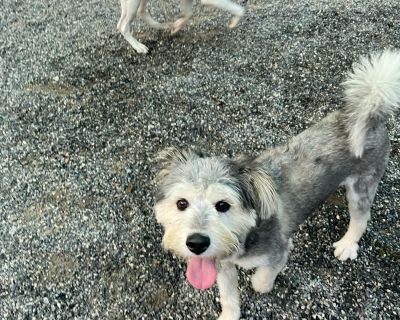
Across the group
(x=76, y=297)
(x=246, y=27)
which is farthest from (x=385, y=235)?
(x=246, y=27)

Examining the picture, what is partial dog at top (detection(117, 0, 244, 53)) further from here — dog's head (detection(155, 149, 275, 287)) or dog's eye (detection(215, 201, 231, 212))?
dog's eye (detection(215, 201, 231, 212))

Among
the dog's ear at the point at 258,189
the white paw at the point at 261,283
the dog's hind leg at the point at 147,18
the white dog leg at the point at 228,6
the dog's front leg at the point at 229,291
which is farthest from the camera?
the dog's hind leg at the point at 147,18

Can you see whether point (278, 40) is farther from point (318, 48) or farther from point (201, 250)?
point (201, 250)

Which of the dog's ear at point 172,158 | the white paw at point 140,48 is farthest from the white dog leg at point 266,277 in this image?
the white paw at point 140,48

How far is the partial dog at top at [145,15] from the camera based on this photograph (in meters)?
7.32

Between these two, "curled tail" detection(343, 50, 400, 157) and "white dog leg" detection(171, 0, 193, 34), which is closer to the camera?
Result: "curled tail" detection(343, 50, 400, 157)

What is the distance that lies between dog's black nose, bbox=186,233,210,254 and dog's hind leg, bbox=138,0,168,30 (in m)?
5.67

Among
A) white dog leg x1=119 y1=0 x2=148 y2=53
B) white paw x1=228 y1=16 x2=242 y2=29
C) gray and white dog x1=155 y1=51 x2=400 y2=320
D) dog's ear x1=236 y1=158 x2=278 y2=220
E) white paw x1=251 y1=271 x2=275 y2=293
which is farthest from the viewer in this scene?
white paw x1=228 y1=16 x2=242 y2=29

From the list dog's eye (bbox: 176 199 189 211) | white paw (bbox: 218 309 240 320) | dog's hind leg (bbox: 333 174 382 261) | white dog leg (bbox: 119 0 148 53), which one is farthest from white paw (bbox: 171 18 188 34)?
dog's eye (bbox: 176 199 189 211)

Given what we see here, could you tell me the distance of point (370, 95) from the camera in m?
3.63

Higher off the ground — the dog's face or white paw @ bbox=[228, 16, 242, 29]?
the dog's face

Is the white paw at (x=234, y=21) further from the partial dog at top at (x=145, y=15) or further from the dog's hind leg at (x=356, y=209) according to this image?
the dog's hind leg at (x=356, y=209)

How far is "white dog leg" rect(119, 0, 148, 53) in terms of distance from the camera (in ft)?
23.7

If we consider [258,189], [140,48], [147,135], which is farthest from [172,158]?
[140,48]
